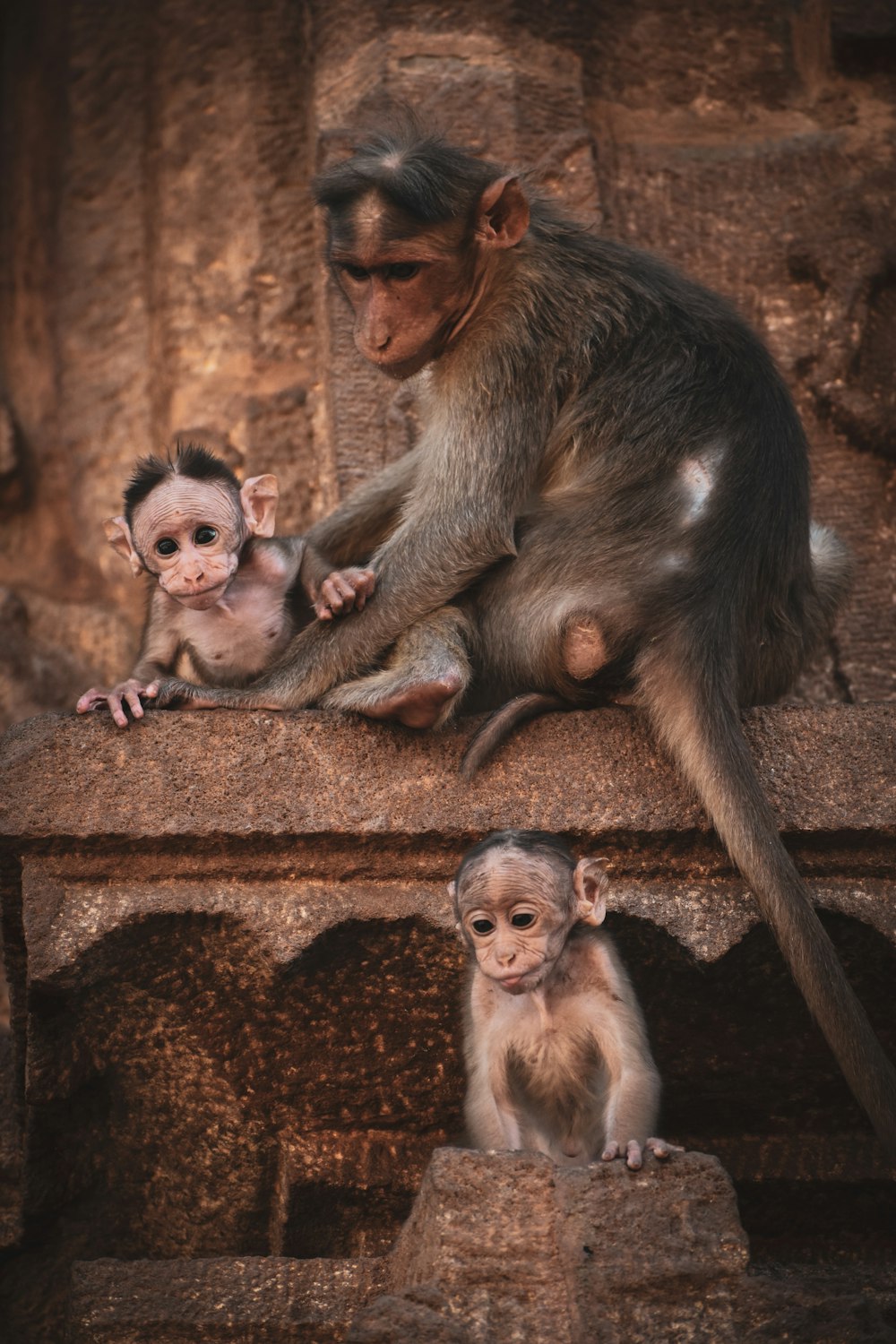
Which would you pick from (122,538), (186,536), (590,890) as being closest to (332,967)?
(590,890)

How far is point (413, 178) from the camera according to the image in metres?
4.19

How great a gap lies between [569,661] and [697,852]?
49 centimetres

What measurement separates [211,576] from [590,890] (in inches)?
44.6

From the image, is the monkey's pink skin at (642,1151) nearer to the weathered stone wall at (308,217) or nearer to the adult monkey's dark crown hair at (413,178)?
the adult monkey's dark crown hair at (413,178)

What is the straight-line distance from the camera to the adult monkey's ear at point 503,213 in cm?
429

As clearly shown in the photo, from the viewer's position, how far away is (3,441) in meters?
5.74

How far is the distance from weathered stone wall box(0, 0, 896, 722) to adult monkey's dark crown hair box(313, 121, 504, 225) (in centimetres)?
97

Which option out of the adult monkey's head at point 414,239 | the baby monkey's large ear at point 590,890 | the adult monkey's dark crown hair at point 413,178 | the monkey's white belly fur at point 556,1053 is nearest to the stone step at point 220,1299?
the monkey's white belly fur at point 556,1053

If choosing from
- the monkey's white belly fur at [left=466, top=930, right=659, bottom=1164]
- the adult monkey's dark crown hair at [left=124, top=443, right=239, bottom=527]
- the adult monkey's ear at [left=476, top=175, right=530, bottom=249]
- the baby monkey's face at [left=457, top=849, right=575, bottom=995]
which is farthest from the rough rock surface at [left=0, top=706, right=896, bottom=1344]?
the adult monkey's ear at [left=476, top=175, right=530, bottom=249]

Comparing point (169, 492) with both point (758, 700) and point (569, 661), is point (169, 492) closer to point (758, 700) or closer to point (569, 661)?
point (569, 661)

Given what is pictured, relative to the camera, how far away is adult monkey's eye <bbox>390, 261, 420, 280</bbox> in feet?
13.9

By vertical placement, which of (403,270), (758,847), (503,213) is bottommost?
(758,847)

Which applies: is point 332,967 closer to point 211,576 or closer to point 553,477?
point 211,576

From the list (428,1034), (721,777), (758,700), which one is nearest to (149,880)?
(428,1034)
